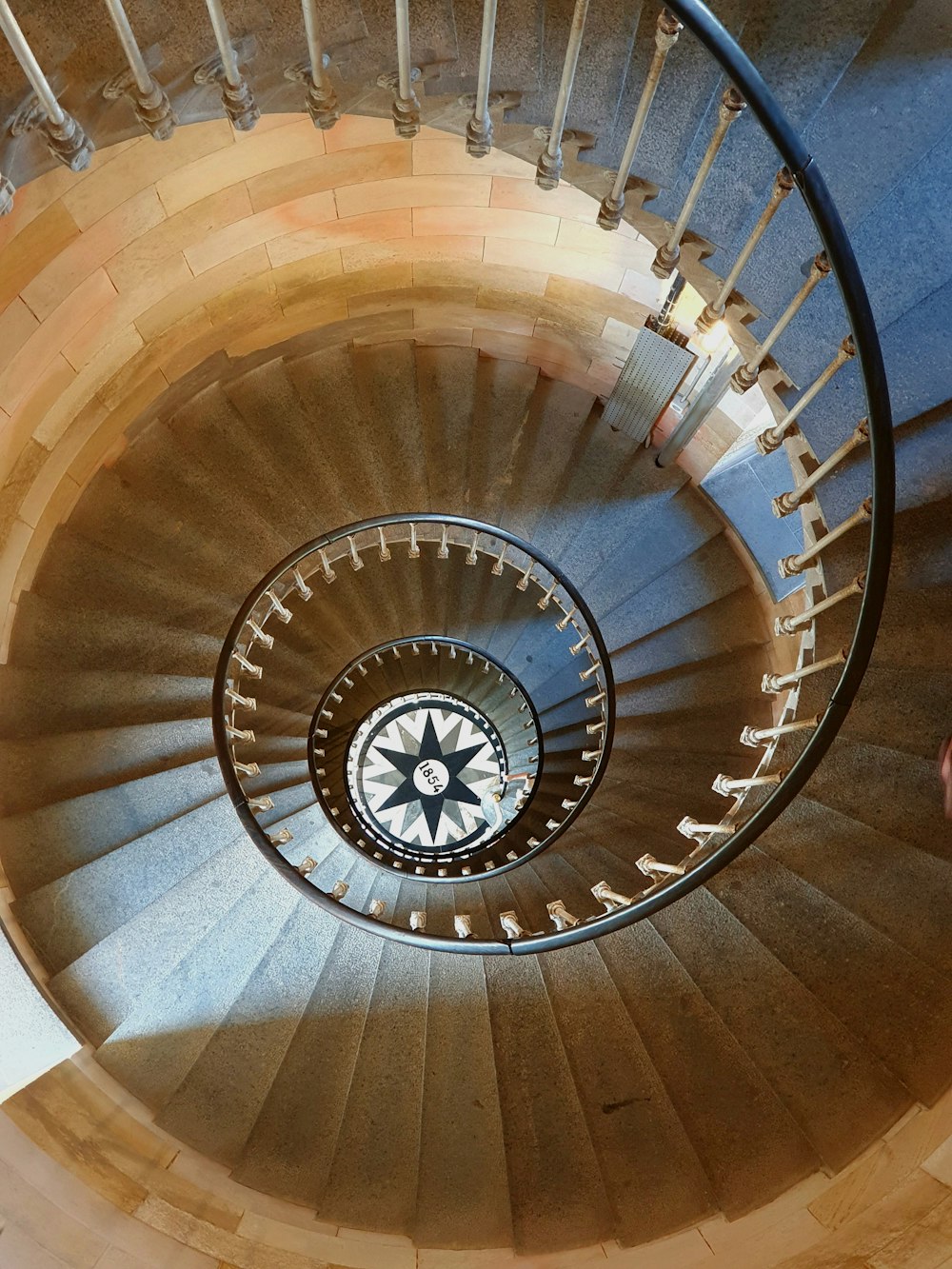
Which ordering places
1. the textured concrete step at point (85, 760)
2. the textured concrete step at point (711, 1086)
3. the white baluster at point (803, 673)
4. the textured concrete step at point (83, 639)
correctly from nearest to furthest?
the white baluster at point (803, 673), the textured concrete step at point (711, 1086), the textured concrete step at point (85, 760), the textured concrete step at point (83, 639)

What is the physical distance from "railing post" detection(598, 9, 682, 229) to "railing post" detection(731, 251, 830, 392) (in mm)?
723

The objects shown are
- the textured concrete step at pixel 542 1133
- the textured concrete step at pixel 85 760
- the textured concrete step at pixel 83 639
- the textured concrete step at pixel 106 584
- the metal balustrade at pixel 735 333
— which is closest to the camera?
the metal balustrade at pixel 735 333

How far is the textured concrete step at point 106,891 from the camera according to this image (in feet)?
15.7

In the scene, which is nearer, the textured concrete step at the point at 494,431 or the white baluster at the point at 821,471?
the white baluster at the point at 821,471

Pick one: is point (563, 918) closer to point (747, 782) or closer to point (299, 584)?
point (747, 782)

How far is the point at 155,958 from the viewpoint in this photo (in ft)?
15.8

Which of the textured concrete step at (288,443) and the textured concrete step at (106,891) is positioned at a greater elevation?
the textured concrete step at (288,443)

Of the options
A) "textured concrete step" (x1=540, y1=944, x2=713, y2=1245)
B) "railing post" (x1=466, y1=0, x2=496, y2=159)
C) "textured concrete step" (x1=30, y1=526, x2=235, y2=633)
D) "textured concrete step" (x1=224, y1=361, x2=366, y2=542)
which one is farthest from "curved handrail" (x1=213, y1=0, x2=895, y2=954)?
"textured concrete step" (x1=224, y1=361, x2=366, y2=542)

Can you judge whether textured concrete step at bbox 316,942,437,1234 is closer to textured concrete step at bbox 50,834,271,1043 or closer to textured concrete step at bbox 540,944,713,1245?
textured concrete step at bbox 540,944,713,1245

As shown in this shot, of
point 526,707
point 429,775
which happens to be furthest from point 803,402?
point 429,775

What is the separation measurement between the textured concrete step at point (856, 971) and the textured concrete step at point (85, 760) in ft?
11.1

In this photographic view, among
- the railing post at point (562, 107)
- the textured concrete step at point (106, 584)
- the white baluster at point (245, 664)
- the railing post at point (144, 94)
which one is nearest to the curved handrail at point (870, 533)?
the railing post at point (562, 107)

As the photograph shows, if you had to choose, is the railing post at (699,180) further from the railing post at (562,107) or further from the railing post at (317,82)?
the railing post at (317,82)

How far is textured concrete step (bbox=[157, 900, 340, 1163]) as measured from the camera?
15.3 ft
